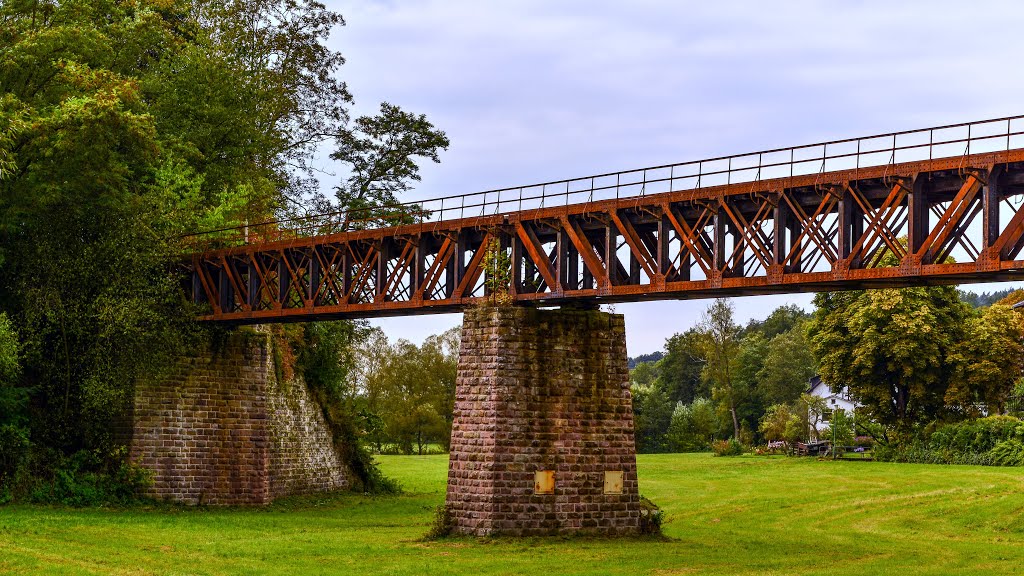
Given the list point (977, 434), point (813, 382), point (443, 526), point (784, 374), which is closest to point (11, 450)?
point (443, 526)

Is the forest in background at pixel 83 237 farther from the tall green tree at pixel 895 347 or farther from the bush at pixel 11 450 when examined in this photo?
the tall green tree at pixel 895 347

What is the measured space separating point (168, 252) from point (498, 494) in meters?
15.4

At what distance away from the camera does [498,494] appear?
31.0 meters

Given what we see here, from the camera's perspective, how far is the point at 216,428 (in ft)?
140

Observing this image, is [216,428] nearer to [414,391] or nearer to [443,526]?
[443,526]

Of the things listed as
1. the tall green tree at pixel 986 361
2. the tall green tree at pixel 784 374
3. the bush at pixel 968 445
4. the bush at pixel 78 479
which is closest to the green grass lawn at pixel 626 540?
the bush at pixel 78 479

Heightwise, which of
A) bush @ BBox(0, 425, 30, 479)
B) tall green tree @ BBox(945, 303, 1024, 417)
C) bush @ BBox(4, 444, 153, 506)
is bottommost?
bush @ BBox(4, 444, 153, 506)

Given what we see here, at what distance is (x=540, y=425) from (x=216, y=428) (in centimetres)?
1500

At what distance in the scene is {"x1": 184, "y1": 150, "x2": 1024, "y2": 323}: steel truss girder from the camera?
26938 mm

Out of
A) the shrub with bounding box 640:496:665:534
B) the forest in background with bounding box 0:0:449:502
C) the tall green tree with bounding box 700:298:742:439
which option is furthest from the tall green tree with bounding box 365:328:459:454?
the shrub with bounding box 640:496:665:534

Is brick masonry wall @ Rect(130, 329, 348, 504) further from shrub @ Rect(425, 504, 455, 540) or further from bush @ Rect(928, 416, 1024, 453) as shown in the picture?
bush @ Rect(928, 416, 1024, 453)

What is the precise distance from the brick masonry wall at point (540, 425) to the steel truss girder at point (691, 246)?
42.8 inches

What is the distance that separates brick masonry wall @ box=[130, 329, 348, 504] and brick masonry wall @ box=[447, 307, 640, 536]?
1274 centimetres

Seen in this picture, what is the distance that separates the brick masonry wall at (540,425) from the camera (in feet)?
102
